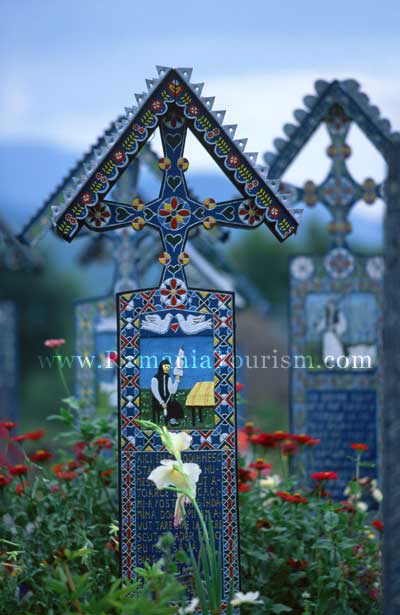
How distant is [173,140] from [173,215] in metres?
0.38

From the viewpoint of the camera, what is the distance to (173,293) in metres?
6.02

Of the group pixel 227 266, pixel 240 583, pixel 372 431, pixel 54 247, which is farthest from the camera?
pixel 54 247

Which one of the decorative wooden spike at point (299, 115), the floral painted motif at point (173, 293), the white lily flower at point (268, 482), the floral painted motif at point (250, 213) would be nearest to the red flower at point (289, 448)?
the white lily flower at point (268, 482)

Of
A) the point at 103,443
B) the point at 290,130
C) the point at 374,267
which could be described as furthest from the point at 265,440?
the point at 290,130

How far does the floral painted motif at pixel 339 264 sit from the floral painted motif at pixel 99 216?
11.0 feet

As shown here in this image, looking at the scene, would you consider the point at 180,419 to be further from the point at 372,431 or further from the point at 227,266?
the point at 227,266

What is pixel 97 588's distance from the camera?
5918mm

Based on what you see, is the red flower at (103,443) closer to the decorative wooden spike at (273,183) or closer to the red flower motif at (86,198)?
the red flower motif at (86,198)

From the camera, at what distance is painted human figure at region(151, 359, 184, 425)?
19.7 feet

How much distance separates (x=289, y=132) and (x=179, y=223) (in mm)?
3126

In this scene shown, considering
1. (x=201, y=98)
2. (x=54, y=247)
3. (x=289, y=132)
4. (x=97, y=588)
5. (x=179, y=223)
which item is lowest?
(x=97, y=588)

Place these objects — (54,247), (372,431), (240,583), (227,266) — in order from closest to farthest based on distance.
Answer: (240,583)
(372,431)
(227,266)
(54,247)

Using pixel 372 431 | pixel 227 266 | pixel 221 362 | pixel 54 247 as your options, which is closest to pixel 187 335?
pixel 221 362

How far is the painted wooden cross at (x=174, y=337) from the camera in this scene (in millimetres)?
5914
